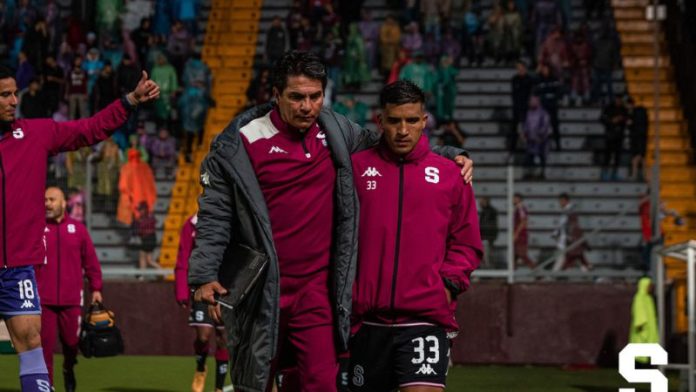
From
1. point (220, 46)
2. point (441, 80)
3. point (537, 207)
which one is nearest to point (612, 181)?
point (537, 207)

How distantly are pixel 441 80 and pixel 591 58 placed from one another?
3.13m

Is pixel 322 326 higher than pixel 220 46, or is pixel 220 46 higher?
pixel 220 46

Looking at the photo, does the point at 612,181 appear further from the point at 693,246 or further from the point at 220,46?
the point at 220,46

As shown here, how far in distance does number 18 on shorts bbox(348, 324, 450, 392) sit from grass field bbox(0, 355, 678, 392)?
8023 millimetres

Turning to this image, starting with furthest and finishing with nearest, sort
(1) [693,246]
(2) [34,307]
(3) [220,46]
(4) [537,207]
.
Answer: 1. (3) [220,46]
2. (4) [537,207]
3. (1) [693,246]
4. (2) [34,307]

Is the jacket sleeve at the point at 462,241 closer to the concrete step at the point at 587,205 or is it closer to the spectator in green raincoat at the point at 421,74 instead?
the concrete step at the point at 587,205

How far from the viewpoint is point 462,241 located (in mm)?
8547

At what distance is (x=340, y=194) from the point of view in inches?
324

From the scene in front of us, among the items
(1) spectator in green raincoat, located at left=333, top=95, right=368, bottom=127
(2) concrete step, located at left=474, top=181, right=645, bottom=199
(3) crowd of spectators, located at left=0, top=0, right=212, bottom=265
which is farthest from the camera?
(3) crowd of spectators, located at left=0, top=0, right=212, bottom=265

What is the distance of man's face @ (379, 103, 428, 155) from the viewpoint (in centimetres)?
840

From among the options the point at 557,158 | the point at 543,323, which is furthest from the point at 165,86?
the point at 543,323

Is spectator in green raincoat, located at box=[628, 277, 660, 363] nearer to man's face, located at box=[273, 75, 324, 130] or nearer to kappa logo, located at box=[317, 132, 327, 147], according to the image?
kappa logo, located at box=[317, 132, 327, 147]

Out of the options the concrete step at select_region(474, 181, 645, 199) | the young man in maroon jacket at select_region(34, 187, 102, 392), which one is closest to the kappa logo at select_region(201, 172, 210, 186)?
the young man in maroon jacket at select_region(34, 187, 102, 392)

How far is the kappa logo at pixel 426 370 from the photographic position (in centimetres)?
840
